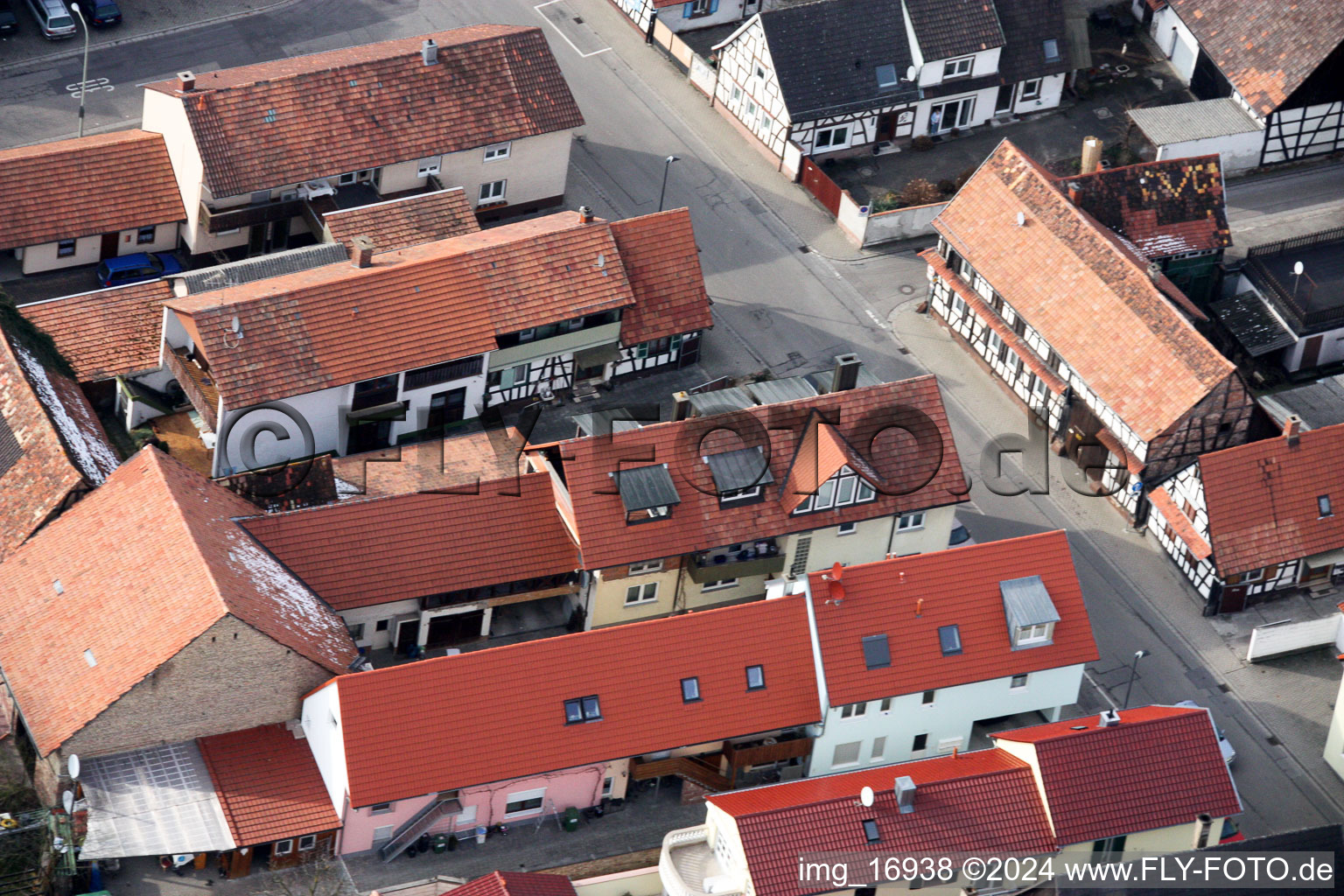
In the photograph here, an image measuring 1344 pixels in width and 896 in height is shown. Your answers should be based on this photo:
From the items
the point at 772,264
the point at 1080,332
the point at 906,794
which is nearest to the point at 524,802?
the point at 906,794

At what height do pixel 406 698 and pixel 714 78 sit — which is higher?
pixel 714 78

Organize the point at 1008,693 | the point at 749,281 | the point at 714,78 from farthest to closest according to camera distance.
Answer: the point at 714,78 < the point at 749,281 < the point at 1008,693

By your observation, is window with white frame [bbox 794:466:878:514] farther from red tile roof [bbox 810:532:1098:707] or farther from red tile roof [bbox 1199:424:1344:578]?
red tile roof [bbox 1199:424:1344:578]

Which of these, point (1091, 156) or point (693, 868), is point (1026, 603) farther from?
point (1091, 156)

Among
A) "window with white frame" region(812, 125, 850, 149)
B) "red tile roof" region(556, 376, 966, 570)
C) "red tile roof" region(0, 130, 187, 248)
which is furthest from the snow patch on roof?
"window with white frame" region(812, 125, 850, 149)

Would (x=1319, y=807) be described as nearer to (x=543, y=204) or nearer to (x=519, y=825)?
(x=519, y=825)

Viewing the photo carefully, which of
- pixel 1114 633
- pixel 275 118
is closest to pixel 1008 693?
pixel 1114 633

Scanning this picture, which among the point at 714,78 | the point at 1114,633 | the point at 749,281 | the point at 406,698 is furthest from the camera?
the point at 714,78

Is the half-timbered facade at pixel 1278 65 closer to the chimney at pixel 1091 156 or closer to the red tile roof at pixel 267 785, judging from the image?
the chimney at pixel 1091 156
